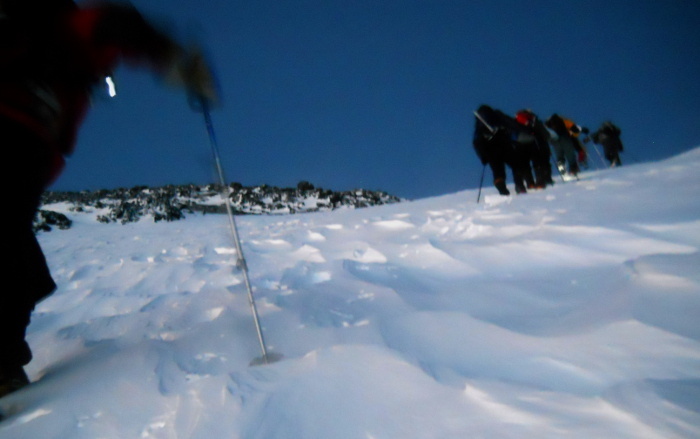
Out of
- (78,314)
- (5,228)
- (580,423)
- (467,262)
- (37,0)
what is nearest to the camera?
(580,423)

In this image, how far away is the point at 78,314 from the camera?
2.91m

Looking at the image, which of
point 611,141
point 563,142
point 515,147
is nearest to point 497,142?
point 515,147

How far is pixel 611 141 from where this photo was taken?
41.8 feet

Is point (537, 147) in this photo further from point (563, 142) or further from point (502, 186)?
point (563, 142)

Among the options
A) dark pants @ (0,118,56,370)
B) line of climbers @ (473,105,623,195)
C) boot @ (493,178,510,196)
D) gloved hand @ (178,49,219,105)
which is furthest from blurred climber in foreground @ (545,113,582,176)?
dark pants @ (0,118,56,370)

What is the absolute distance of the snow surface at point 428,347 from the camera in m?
1.00

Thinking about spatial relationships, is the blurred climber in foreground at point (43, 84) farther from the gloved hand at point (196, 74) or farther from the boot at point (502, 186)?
the boot at point (502, 186)

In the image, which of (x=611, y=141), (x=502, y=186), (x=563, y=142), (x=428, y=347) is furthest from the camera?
(x=611, y=141)

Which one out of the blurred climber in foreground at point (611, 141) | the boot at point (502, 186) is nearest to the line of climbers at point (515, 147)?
the boot at point (502, 186)

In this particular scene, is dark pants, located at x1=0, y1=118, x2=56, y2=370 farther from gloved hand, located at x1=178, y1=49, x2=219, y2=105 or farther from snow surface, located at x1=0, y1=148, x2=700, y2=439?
gloved hand, located at x1=178, y1=49, x2=219, y2=105

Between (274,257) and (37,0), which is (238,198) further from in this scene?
(37,0)

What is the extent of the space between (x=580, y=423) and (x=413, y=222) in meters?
3.49

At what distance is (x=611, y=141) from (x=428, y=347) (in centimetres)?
1491

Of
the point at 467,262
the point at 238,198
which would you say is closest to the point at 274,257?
the point at 467,262
